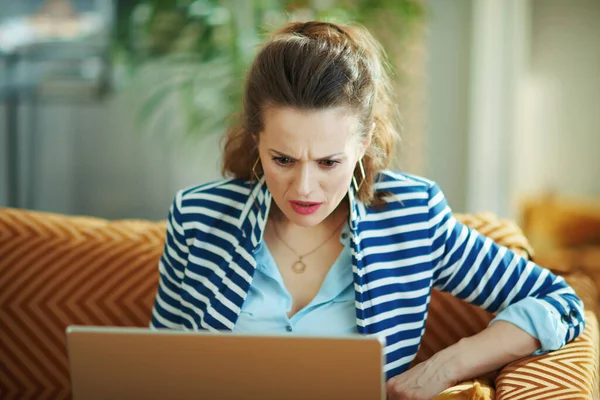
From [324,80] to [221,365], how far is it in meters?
0.56

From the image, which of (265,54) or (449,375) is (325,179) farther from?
(449,375)

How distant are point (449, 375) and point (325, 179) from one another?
0.42 m

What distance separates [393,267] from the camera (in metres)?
A: 1.47

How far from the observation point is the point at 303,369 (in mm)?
964

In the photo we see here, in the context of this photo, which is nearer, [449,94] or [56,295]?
[56,295]

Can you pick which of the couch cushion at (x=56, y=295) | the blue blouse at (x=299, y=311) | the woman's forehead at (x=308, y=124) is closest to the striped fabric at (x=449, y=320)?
the blue blouse at (x=299, y=311)

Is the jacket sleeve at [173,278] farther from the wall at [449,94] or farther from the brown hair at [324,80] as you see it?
the wall at [449,94]

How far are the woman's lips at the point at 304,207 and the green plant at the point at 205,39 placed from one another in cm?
109

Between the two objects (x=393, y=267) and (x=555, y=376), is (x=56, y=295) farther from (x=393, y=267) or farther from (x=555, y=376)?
(x=555, y=376)

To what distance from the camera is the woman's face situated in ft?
4.28

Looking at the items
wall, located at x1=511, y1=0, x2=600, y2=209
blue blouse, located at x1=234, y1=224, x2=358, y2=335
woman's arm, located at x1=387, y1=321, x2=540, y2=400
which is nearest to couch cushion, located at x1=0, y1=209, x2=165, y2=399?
blue blouse, located at x1=234, y1=224, x2=358, y2=335

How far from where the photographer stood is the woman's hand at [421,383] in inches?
54.1

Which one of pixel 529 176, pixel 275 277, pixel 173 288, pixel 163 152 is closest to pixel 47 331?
pixel 173 288

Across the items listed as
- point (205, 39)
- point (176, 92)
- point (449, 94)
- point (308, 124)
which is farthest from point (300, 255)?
point (449, 94)
